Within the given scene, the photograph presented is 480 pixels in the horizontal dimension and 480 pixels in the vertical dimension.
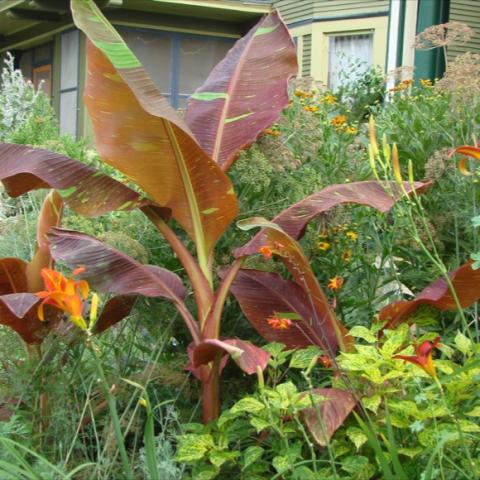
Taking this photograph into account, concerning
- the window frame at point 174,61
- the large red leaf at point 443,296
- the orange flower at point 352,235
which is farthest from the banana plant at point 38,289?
the window frame at point 174,61

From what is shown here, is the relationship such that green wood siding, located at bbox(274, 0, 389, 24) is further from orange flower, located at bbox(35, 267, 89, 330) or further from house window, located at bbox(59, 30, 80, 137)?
orange flower, located at bbox(35, 267, 89, 330)

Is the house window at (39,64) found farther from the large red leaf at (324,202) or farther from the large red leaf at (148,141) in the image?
the large red leaf at (324,202)

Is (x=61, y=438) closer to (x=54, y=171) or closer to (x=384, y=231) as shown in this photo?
(x=54, y=171)

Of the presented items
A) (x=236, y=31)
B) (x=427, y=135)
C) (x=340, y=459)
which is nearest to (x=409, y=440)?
(x=340, y=459)

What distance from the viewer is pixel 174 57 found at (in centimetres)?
1852

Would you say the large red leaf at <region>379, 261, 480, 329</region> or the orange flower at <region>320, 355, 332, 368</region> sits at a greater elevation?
the large red leaf at <region>379, 261, 480, 329</region>

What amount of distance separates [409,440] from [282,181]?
4.00 ft

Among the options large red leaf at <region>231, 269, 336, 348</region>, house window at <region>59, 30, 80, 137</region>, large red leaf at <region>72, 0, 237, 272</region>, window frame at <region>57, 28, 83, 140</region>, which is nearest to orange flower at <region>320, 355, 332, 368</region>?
large red leaf at <region>231, 269, 336, 348</region>

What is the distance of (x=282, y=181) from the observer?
139 inches

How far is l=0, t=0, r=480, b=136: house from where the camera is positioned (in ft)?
52.3

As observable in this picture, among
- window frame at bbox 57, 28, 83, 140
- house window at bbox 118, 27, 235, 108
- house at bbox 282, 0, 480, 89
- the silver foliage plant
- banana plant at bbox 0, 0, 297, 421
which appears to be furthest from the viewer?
house window at bbox 118, 27, 235, 108

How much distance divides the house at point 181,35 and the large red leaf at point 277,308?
1239 cm

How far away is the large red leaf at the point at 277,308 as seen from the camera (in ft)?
10.7

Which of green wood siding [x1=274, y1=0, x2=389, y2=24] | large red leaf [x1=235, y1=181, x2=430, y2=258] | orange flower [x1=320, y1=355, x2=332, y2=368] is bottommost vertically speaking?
orange flower [x1=320, y1=355, x2=332, y2=368]
